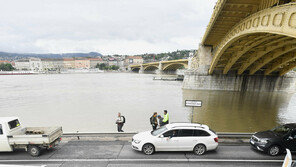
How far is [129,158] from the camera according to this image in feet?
20.7

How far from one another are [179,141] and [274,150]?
382 cm

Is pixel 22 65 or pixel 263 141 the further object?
pixel 22 65

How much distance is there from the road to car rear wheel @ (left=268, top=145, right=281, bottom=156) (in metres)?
0.18

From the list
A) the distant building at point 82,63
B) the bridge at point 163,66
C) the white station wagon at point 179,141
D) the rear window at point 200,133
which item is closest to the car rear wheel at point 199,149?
the white station wagon at point 179,141

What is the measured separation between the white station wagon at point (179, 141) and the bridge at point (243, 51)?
6578 millimetres

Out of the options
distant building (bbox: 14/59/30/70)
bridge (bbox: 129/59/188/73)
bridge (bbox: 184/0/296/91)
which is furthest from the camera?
distant building (bbox: 14/59/30/70)

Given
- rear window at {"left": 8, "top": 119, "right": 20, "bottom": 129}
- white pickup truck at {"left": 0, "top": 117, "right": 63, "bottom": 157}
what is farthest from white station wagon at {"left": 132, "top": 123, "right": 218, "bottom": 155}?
rear window at {"left": 8, "top": 119, "right": 20, "bottom": 129}

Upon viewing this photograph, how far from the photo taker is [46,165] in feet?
19.1

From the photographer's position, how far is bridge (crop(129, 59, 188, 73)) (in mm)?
58638

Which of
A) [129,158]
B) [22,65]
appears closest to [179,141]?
[129,158]

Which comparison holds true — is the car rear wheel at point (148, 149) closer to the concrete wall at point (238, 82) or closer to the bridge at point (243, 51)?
the bridge at point (243, 51)

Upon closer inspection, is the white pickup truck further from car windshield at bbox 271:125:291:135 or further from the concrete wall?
the concrete wall

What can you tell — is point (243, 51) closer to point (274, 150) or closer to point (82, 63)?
point (274, 150)

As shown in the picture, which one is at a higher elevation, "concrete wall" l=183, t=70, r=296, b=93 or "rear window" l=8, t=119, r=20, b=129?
"concrete wall" l=183, t=70, r=296, b=93
